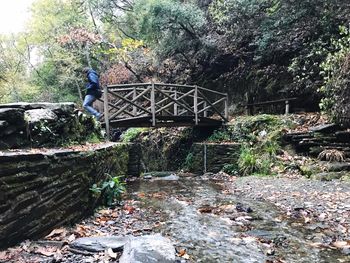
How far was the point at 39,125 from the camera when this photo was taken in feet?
14.4

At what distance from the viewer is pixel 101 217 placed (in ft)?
15.6

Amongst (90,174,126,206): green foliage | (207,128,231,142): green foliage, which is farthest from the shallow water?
(207,128,231,142): green foliage

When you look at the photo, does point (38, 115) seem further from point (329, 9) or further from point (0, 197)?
point (329, 9)

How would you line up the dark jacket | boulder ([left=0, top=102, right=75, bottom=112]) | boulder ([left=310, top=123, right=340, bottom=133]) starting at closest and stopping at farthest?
1. boulder ([left=0, top=102, right=75, bottom=112])
2. the dark jacket
3. boulder ([left=310, top=123, right=340, bottom=133])

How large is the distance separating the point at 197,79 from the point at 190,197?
370 inches

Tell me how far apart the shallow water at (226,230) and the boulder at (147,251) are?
12.9 inches

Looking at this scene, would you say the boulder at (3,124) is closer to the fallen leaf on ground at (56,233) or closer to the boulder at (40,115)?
the boulder at (40,115)

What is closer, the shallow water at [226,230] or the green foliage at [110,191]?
the shallow water at [226,230]

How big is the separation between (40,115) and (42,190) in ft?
4.49

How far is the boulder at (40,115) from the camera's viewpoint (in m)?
4.30

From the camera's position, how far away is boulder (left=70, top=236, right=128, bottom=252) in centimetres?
332

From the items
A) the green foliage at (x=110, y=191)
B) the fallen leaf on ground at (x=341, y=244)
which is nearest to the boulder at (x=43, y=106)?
the green foliage at (x=110, y=191)

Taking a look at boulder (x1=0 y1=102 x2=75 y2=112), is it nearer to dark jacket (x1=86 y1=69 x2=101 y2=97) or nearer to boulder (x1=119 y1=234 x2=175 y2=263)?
boulder (x1=119 y1=234 x2=175 y2=263)

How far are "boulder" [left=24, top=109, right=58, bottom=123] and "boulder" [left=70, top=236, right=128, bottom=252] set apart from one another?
1.76 m
